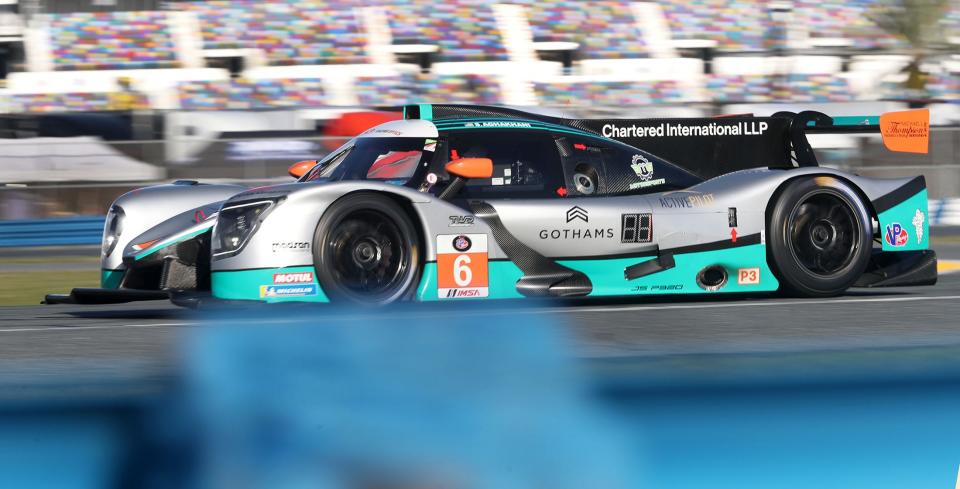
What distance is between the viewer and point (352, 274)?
542cm

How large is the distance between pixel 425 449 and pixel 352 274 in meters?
3.08

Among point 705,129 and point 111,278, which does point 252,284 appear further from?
point 705,129

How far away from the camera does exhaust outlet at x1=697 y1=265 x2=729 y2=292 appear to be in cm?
Answer: 605

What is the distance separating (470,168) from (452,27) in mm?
23773

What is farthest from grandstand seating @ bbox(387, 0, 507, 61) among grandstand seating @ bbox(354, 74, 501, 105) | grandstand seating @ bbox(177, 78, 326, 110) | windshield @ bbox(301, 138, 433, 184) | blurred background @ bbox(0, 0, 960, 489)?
windshield @ bbox(301, 138, 433, 184)

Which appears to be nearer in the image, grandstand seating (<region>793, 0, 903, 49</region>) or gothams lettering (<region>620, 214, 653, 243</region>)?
gothams lettering (<region>620, 214, 653, 243</region>)

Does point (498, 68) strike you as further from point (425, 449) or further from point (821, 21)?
point (425, 449)

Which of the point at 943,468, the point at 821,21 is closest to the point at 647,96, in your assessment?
the point at 821,21

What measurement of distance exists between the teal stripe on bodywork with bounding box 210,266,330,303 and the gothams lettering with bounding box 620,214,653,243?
155cm

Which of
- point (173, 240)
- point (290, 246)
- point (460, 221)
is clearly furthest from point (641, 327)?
point (173, 240)

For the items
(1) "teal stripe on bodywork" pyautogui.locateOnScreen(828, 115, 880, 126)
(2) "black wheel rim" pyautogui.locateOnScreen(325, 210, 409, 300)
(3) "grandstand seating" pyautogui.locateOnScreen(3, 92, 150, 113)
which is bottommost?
(2) "black wheel rim" pyautogui.locateOnScreen(325, 210, 409, 300)

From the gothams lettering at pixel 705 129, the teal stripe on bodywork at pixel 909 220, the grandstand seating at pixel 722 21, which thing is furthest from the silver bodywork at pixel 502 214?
the grandstand seating at pixel 722 21

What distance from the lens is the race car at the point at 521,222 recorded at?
538cm

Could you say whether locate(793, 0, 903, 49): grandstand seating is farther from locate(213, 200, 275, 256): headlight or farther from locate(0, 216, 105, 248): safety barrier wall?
locate(213, 200, 275, 256): headlight
